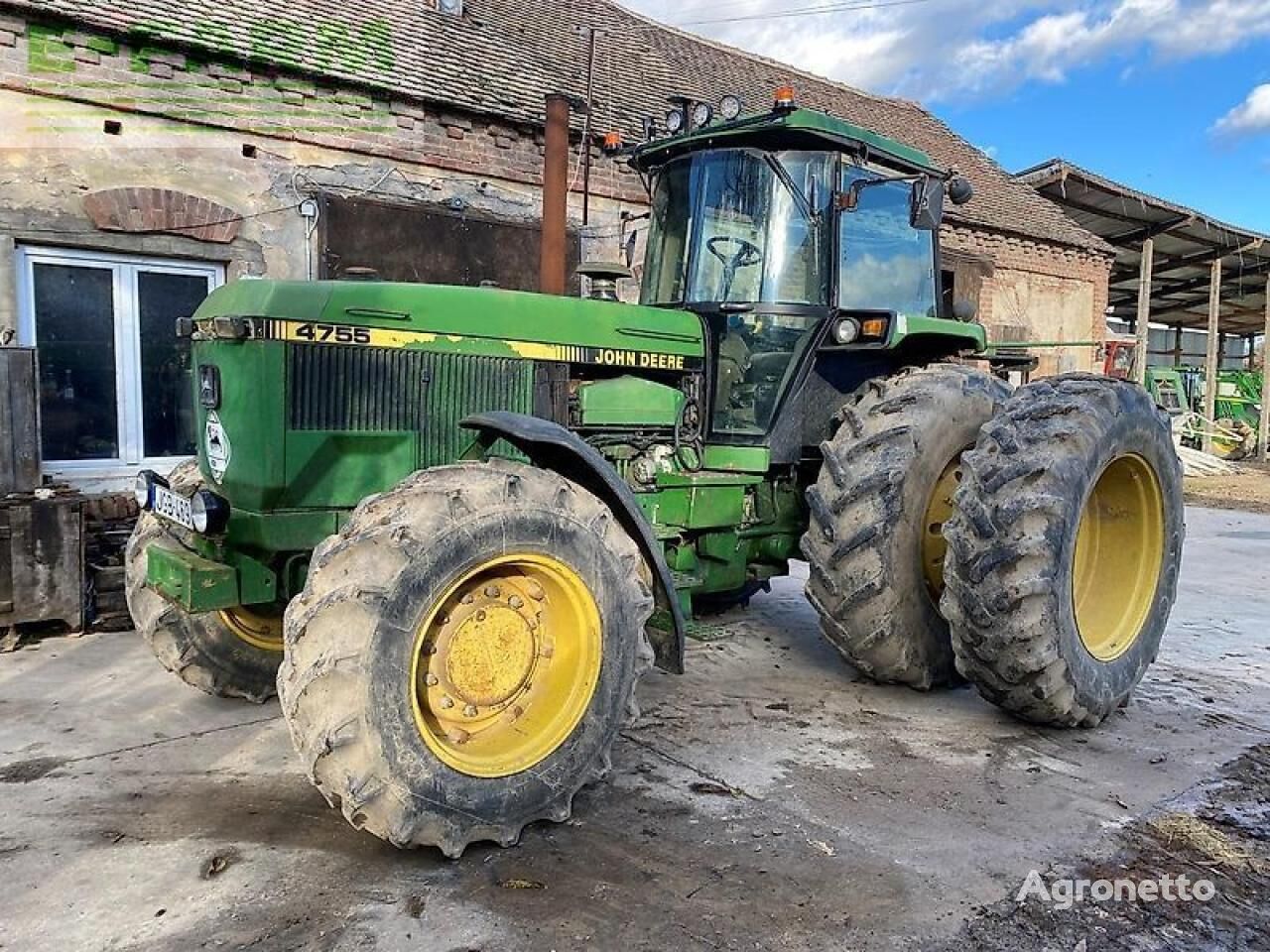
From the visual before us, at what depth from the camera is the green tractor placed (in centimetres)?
287

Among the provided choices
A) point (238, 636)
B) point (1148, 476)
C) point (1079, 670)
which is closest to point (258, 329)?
point (238, 636)

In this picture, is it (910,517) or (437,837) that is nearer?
(437,837)

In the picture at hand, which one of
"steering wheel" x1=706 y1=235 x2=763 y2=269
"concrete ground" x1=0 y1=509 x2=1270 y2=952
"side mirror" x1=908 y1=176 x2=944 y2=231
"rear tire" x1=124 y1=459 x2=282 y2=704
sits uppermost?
"side mirror" x1=908 y1=176 x2=944 y2=231

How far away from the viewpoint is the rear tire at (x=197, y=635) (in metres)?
3.96

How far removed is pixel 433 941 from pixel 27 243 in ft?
19.9

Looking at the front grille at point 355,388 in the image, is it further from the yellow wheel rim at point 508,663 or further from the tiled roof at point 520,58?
the tiled roof at point 520,58

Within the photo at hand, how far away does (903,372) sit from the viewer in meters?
4.75

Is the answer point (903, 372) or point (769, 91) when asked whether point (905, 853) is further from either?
point (769, 91)

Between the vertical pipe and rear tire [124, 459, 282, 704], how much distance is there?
230cm

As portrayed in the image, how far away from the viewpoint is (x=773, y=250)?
4637mm

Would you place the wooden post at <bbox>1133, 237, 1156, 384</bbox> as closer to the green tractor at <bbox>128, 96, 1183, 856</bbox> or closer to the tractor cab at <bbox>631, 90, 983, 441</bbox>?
the green tractor at <bbox>128, 96, 1183, 856</bbox>

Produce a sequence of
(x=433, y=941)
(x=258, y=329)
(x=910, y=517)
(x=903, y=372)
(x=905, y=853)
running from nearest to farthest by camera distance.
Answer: (x=433, y=941) < (x=905, y=853) < (x=258, y=329) < (x=910, y=517) < (x=903, y=372)

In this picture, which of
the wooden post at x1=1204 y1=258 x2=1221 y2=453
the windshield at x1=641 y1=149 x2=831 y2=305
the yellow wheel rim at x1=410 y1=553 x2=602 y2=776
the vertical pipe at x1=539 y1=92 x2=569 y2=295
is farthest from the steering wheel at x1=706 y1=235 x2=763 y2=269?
the wooden post at x1=1204 y1=258 x2=1221 y2=453

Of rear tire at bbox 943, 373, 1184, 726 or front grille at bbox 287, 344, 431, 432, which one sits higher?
front grille at bbox 287, 344, 431, 432
